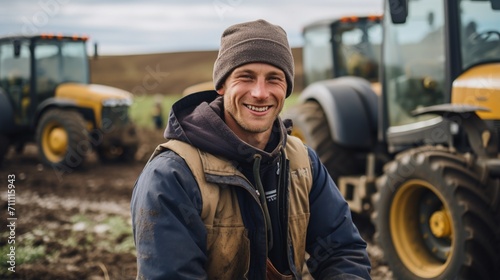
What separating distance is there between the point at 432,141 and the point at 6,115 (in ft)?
24.9

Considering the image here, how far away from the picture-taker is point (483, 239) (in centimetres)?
363

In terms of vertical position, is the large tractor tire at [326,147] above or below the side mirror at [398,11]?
below

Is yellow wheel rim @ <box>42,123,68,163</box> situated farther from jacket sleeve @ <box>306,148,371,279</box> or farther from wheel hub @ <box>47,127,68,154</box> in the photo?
jacket sleeve @ <box>306,148,371,279</box>

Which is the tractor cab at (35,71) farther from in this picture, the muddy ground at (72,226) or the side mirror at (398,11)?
the side mirror at (398,11)

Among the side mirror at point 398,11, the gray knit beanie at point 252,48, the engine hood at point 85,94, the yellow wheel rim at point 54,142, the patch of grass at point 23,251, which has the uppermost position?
the side mirror at point 398,11

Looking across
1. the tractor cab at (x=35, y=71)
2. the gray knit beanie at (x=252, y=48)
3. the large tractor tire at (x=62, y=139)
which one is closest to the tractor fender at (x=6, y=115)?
the tractor cab at (x=35, y=71)

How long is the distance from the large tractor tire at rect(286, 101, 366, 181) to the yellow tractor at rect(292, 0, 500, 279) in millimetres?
12

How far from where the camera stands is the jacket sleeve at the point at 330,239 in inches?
97.2

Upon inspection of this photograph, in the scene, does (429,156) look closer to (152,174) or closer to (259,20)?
(259,20)

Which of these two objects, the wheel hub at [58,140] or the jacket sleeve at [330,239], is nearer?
the jacket sleeve at [330,239]

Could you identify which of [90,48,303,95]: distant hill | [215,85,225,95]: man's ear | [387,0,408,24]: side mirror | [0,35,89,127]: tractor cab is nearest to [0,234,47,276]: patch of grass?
[215,85,225,95]: man's ear

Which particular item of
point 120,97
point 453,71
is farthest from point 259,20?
point 120,97

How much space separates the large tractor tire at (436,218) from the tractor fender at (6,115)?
24.5ft

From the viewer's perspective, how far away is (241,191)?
7.60 feet
